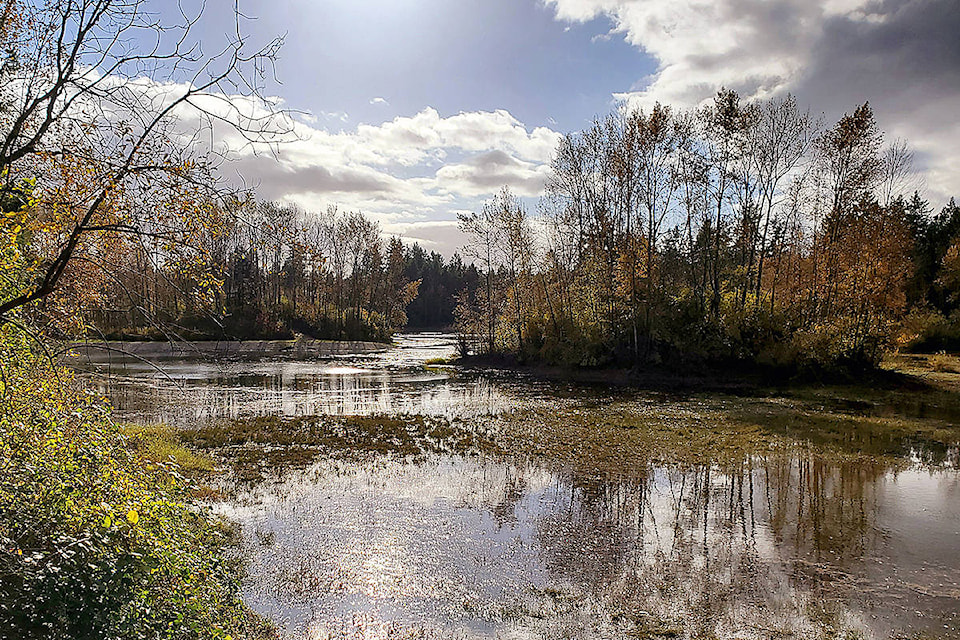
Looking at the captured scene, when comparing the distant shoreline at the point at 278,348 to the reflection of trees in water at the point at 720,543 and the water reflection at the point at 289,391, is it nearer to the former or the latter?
the water reflection at the point at 289,391

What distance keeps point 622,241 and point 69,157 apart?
106ft

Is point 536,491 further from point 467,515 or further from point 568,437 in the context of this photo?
point 568,437

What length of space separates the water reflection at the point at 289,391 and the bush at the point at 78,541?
335 inches

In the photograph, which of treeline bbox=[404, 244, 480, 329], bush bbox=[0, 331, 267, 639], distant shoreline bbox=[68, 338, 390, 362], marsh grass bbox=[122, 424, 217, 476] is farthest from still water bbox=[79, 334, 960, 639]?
treeline bbox=[404, 244, 480, 329]

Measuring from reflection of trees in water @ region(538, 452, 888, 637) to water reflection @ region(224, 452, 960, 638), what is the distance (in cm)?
3

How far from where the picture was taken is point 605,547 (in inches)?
342

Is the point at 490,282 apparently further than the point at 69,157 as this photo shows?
Yes

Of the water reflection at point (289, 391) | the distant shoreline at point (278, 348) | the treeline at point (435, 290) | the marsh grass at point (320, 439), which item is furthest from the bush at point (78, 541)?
the treeline at point (435, 290)

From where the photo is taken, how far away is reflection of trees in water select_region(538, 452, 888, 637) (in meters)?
6.83

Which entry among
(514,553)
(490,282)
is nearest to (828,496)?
(514,553)

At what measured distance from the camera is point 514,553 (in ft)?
27.7

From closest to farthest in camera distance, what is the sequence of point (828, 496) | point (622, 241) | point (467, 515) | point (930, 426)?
point (467, 515) < point (828, 496) < point (930, 426) < point (622, 241)

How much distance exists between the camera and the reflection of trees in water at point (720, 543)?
6828 millimetres

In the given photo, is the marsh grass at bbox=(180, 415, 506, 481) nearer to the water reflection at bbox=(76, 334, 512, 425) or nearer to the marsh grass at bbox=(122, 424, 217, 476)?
the marsh grass at bbox=(122, 424, 217, 476)
